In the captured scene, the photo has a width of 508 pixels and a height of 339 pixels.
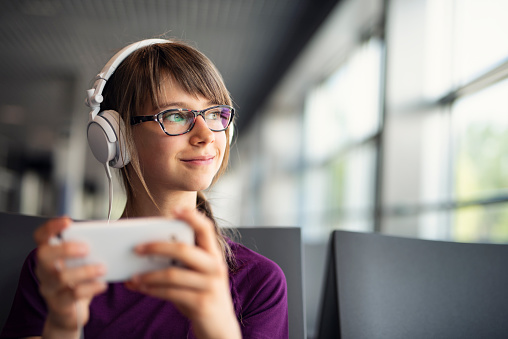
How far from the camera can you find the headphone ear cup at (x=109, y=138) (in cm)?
103

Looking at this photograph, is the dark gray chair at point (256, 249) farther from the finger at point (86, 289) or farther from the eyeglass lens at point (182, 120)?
the finger at point (86, 289)

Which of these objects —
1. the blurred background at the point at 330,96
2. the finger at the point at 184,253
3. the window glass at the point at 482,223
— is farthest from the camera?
the blurred background at the point at 330,96

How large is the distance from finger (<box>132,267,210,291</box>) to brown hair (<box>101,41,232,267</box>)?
0.45 m

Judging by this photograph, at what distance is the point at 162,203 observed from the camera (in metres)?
1.05

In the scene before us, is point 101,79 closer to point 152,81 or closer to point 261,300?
point 152,81

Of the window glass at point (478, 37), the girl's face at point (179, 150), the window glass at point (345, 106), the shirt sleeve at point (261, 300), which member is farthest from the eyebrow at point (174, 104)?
the window glass at point (345, 106)

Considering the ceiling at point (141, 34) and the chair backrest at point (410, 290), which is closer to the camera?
the chair backrest at point (410, 290)

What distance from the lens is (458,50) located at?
308 centimetres

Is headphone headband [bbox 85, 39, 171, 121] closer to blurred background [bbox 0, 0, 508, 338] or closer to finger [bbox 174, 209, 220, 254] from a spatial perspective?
blurred background [bbox 0, 0, 508, 338]

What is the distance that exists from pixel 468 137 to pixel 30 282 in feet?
8.66

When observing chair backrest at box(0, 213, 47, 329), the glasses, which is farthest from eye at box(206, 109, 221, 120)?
chair backrest at box(0, 213, 47, 329)

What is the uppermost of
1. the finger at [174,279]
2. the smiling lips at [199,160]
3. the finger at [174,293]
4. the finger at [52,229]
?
the smiling lips at [199,160]

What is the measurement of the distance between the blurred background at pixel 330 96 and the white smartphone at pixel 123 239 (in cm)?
66

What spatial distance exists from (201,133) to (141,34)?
4836 mm
